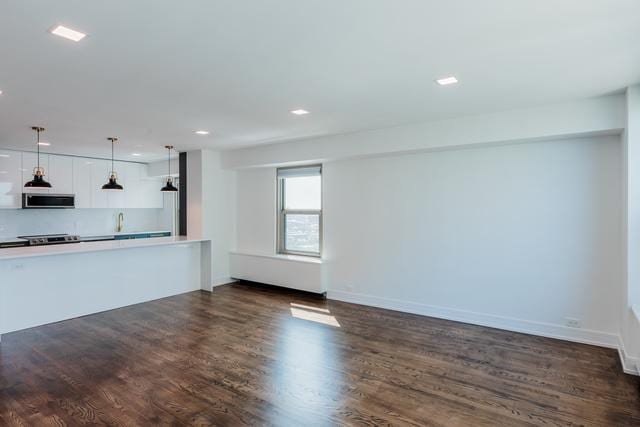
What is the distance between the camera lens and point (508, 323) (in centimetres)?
424

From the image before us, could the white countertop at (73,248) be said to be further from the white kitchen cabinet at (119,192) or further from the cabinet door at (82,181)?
the white kitchen cabinet at (119,192)

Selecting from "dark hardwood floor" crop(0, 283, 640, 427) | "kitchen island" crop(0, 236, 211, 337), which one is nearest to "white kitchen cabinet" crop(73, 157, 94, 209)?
"kitchen island" crop(0, 236, 211, 337)

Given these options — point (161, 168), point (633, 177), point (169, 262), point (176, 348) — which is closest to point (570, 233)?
point (633, 177)

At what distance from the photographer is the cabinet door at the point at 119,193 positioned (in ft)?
24.8

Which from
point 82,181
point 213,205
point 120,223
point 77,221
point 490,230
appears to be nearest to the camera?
point 490,230

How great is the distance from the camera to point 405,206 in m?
4.98

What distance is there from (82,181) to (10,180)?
43.9 inches

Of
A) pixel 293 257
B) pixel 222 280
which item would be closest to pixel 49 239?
pixel 222 280

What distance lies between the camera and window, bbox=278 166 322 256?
604 cm

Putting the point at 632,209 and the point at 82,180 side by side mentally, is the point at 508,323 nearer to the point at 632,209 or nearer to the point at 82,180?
the point at 632,209

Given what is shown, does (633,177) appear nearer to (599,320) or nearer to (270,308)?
(599,320)

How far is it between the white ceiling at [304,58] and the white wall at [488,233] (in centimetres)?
79

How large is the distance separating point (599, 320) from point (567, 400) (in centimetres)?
152

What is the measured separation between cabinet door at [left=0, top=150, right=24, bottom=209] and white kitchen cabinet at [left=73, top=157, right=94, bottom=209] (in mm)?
856
